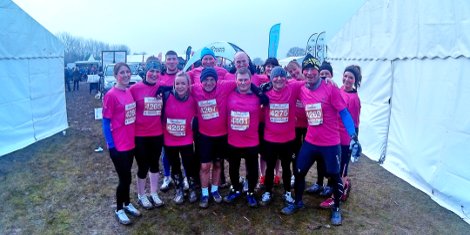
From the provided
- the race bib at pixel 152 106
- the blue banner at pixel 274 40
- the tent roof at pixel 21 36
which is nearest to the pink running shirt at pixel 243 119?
the race bib at pixel 152 106

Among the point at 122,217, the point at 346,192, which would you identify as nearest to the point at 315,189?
the point at 346,192

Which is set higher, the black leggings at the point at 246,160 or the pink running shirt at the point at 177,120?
the pink running shirt at the point at 177,120

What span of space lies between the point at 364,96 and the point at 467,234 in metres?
4.48

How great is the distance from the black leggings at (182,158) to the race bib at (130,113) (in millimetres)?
625

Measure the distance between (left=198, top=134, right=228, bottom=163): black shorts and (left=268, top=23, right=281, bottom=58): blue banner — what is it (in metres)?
4.10

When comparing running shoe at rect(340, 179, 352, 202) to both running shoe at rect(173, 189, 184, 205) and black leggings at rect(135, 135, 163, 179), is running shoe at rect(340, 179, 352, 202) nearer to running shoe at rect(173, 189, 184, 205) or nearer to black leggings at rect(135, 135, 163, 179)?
running shoe at rect(173, 189, 184, 205)

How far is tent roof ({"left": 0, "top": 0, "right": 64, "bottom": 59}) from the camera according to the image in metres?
7.13

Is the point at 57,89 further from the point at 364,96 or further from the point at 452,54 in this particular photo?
the point at 452,54

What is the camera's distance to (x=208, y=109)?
425cm

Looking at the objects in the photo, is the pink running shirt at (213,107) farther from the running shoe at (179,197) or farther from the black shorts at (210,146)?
the running shoe at (179,197)


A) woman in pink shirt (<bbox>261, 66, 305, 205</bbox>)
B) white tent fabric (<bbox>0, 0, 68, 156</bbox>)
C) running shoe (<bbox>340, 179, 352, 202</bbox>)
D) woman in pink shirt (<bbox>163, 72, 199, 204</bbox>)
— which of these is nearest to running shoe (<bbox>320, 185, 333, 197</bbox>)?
running shoe (<bbox>340, 179, 352, 202</bbox>)

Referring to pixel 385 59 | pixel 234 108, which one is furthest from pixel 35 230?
pixel 385 59

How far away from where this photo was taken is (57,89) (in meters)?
9.48

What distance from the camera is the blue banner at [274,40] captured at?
26.1ft
